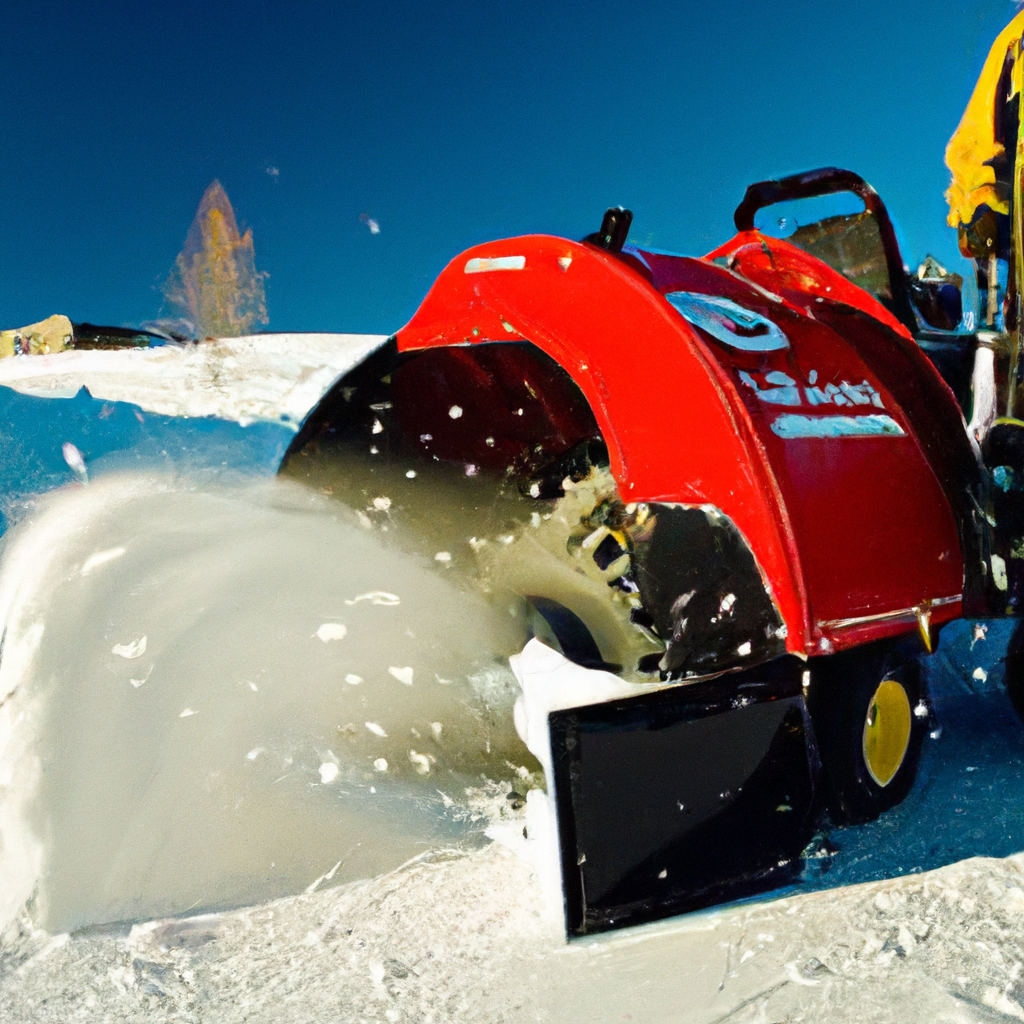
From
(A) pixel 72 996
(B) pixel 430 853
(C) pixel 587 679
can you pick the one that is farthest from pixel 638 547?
(A) pixel 72 996

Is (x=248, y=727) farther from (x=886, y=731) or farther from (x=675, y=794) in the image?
(x=886, y=731)

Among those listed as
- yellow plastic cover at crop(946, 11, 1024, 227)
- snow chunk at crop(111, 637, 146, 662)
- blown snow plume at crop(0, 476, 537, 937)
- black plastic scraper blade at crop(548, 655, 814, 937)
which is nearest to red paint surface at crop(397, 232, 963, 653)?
black plastic scraper blade at crop(548, 655, 814, 937)

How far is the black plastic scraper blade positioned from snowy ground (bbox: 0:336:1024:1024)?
108 mm

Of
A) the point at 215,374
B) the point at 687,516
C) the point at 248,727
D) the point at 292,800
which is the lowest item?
the point at 292,800

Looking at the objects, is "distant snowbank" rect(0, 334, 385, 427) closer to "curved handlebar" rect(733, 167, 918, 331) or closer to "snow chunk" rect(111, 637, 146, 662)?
"snow chunk" rect(111, 637, 146, 662)

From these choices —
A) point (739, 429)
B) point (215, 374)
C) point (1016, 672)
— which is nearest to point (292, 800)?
point (215, 374)

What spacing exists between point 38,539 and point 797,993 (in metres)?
1.32

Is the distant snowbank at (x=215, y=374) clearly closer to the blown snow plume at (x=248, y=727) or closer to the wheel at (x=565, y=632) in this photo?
the blown snow plume at (x=248, y=727)

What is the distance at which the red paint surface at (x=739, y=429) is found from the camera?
0.95 meters

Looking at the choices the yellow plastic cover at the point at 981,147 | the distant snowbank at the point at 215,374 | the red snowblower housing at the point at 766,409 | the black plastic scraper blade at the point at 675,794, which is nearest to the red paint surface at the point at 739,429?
the red snowblower housing at the point at 766,409

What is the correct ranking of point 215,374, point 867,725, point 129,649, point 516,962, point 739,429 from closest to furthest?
point 739,429
point 516,962
point 867,725
point 129,649
point 215,374

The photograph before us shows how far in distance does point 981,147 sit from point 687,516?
3.74 ft

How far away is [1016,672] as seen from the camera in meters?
1.46

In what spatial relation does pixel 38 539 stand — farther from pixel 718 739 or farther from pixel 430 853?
pixel 718 739
